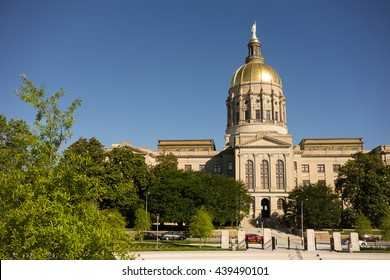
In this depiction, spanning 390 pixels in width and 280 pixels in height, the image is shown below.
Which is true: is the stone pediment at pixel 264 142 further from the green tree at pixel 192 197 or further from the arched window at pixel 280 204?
the green tree at pixel 192 197

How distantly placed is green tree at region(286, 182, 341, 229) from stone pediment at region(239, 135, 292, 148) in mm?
19051

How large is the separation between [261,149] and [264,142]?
Answer: 5.24 feet

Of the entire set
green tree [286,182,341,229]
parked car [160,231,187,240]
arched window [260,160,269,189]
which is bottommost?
parked car [160,231,187,240]

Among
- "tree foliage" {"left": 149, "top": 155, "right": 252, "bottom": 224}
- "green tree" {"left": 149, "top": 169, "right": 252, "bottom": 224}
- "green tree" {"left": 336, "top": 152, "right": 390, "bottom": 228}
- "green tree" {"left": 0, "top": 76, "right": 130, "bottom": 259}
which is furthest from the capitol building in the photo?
"green tree" {"left": 0, "top": 76, "right": 130, "bottom": 259}

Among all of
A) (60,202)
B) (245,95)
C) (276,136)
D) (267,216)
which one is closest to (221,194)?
(267,216)

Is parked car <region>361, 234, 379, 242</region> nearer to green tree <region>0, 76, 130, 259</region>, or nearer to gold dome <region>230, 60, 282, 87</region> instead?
green tree <region>0, 76, 130, 259</region>

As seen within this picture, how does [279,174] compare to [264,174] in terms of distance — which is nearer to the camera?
[279,174]

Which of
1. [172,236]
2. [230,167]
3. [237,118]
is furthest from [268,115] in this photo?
[172,236]

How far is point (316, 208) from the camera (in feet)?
195

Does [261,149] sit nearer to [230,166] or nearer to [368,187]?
[230,166]

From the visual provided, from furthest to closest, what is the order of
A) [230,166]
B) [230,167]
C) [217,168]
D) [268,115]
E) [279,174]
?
[268,115], [217,168], [230,166], [230,167], [279,174]

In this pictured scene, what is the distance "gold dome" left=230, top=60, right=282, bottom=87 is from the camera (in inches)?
3867

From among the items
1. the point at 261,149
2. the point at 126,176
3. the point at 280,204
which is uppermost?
the point at 261,149
